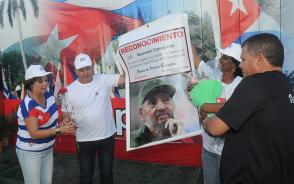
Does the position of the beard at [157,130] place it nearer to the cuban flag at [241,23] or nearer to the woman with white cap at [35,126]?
the woman with white cap at [35,126]

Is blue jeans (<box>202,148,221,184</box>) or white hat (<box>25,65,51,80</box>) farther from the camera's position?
white hat (<box>25,65,51,80</box>)

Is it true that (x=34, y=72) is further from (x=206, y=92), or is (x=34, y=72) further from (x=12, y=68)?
(x=12, y=68)

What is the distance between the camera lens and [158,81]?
345 centimetres

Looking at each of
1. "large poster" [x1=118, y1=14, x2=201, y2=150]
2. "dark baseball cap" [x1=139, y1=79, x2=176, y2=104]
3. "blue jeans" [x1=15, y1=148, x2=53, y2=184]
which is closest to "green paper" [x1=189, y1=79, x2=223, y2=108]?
"large poster" [x1=118, y1=14, x2=201, y2=150]

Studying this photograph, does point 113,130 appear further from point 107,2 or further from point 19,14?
point 19,14

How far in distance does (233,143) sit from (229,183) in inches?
10.0

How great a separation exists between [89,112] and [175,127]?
0.88m

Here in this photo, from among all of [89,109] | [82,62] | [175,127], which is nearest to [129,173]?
[175,127]

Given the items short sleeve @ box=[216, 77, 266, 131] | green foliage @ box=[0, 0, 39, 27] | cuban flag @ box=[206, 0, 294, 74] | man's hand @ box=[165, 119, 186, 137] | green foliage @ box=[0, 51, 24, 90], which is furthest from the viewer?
green foliage @ box=[0, 51, 24, 90]

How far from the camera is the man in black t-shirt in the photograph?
1795 mm

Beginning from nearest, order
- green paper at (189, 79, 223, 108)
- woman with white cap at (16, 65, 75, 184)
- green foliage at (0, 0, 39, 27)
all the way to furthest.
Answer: green paper at (189, 79, 223, 108)
woman with white cap at (16, 65, 75, 184)
green foliage at (0, 0, 39, 27)

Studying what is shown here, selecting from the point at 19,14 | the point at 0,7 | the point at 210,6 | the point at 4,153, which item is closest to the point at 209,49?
the point at 210,6

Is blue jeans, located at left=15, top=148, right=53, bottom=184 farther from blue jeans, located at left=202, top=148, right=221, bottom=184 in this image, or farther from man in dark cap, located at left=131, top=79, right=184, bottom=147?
blue jeans, located at left=202, top=148, right=221, bottom=184

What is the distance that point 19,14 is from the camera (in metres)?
5.56
